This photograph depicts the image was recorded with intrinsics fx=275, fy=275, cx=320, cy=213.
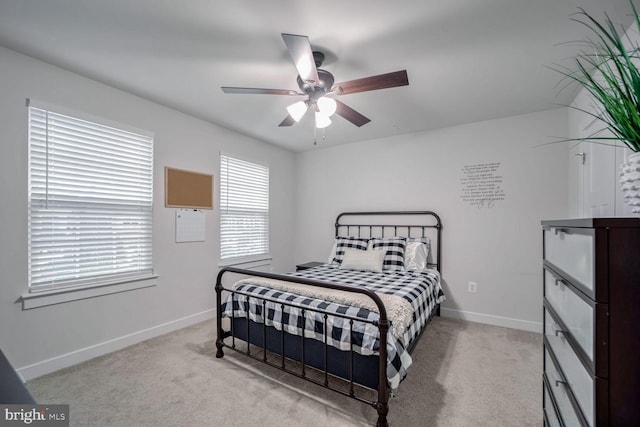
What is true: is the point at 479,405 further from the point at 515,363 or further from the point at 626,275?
the point at 626,275

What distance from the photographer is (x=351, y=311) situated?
182 cm

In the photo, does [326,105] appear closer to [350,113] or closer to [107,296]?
[350,113]

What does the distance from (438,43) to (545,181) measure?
83.5 inches

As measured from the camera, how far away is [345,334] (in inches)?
69.8

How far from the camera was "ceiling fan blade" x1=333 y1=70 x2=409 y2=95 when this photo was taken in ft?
5.51

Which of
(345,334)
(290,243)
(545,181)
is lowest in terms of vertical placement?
(345,334)

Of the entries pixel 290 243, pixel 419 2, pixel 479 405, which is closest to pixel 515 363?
pixel 479 405

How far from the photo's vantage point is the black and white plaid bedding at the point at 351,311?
1674 mm

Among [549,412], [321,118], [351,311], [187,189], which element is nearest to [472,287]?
[549,412]

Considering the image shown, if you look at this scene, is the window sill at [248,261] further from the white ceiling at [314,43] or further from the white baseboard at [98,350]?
the white ceiling at [314,43]

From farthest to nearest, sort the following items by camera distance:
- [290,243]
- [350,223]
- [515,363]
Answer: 1. [290,243]
2. [350,223]
3. [515,363]

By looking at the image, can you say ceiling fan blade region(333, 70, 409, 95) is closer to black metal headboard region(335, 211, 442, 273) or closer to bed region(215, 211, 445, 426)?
bed region(215, 211, 445, 426)

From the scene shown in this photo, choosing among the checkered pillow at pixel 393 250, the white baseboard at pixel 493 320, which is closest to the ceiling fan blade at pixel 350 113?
the checkered pillow at pixel 393 250

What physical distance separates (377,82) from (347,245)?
2306 millimetres
